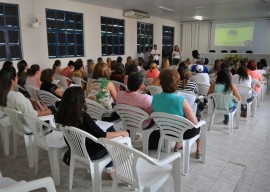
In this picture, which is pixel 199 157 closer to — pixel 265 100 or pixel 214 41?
pixel 265 100

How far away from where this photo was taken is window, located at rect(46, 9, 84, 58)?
706cm

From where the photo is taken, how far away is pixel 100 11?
8.48m

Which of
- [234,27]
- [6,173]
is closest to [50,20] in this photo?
[6,173]

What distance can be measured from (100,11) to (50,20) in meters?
2.12

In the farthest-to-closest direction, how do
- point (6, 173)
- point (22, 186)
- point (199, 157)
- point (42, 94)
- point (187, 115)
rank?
point (42, 94)
point (199, 157)
point (6, 173)
point (187, 115)
point (22, 186)

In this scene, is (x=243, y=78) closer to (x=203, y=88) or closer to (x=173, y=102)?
(x=203, y=88)

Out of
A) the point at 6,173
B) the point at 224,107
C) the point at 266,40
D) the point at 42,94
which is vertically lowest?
the point at 6,173

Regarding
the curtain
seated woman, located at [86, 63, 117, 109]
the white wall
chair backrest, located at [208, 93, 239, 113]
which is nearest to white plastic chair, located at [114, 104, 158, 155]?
seated woman, located at [86, 63, 117, 109]

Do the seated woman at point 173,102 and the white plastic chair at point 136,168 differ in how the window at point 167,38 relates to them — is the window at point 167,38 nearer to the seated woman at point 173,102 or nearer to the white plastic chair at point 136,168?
the seated woman at point 173,102

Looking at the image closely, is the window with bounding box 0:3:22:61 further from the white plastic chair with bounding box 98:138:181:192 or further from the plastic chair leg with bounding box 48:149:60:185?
the white plastic chair with bounding box 98:138:181:192

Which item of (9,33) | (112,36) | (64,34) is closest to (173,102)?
(9,33)

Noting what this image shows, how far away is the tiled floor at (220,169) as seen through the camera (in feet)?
7.54

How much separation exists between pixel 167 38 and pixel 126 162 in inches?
487

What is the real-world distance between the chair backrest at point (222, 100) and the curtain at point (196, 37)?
1113 cm
